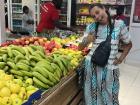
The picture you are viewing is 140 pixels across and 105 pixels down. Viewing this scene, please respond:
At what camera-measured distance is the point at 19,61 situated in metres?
2.48

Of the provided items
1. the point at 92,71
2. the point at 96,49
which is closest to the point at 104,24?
the point at 96,49

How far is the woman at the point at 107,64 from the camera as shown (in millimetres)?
2881

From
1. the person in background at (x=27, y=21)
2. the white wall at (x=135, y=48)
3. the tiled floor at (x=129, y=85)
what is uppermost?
the person in background at (x=27, y=21)

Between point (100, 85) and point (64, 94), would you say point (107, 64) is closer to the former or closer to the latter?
point (100, 85)

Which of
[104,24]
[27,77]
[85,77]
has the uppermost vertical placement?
[104,24]

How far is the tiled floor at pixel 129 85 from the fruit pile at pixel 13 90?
2.40m

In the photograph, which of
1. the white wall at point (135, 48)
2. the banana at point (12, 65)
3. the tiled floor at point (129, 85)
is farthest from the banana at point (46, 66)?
the white wall at point (135, 48)

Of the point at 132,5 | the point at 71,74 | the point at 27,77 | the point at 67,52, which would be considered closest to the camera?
the point at 27,77

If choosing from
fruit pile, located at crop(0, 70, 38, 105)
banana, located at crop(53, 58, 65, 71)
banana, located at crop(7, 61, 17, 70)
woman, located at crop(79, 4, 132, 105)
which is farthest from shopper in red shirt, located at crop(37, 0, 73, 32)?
fruit pile, located at crop(0, 70, 38, 105)

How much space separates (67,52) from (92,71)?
0.45m

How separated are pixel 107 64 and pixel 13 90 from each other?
133 centimetres

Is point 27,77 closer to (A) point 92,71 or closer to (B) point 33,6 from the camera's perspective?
(A) point 92,71

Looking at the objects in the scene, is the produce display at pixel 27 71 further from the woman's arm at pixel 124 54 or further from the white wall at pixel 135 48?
the white wall at pixel 135 48

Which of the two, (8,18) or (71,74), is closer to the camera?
(71,74)
